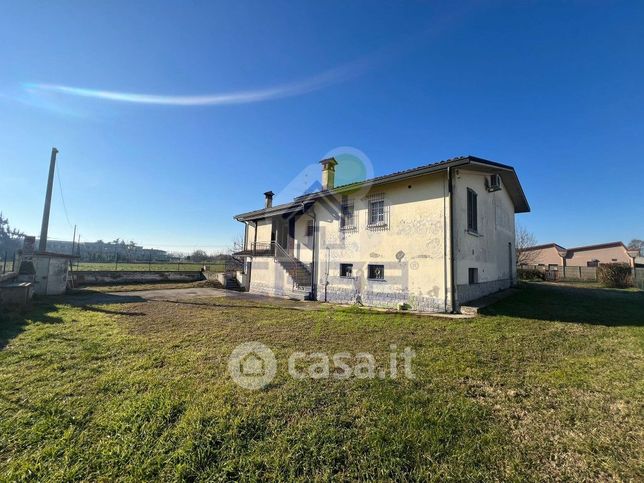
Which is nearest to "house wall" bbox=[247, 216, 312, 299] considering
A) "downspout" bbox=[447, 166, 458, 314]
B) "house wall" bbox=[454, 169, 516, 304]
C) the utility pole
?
"downspout" bbox=[447, 166, 458, 314]

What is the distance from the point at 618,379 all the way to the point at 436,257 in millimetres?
5782

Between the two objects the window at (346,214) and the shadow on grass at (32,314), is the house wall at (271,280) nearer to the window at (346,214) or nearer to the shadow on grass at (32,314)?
the window at (346,214)

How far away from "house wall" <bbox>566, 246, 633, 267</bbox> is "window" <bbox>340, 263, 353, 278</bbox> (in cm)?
3523

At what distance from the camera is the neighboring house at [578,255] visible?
1246 inches

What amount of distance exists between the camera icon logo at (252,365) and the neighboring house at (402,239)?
647 cm

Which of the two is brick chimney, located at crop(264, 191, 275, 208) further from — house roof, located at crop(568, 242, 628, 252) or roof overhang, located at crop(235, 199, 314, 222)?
house roof, located at crop(568, 242, 628, 252)

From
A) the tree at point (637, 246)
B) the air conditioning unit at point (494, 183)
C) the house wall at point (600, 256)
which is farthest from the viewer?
the tree at point (637, 246)

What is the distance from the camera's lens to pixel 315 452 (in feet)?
8.11

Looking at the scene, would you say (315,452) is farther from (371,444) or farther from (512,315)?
(512,315)

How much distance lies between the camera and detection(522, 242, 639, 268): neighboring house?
3164cm

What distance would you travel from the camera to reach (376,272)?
11.4 metres

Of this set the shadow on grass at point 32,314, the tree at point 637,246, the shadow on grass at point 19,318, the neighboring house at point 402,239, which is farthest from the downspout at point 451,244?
the tree at point 637,246

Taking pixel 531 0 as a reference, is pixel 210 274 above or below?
below

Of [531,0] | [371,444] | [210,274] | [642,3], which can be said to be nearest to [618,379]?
[371,444]
